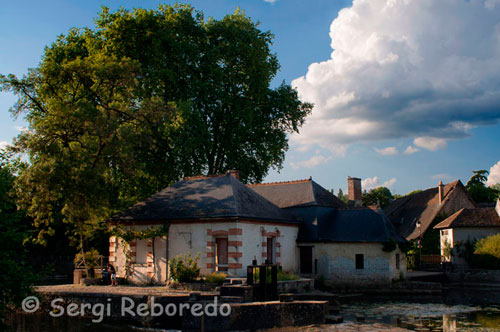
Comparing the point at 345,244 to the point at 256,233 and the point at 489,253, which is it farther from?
the point at 489,253

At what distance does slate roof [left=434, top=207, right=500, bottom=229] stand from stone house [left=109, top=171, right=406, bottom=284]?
885 centimetres

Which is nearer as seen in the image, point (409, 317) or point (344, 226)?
point (409, 317)

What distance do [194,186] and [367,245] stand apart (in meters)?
10.0

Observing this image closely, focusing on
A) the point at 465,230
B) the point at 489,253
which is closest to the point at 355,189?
the point at 465,230

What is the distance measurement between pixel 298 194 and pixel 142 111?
1072 cm

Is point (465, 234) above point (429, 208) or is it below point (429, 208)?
below

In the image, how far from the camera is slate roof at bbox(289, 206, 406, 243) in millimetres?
27891

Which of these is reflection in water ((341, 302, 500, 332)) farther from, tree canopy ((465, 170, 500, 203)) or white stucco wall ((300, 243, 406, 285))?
tree canopy ((465, 170, 500, 203))

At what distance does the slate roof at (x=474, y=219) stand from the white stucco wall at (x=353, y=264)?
9.35 meters

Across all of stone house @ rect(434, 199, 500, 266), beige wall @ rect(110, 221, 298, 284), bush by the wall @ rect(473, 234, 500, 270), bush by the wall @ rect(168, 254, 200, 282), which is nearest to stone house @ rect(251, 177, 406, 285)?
beige wall @ rect(110, 221, 298, 284)

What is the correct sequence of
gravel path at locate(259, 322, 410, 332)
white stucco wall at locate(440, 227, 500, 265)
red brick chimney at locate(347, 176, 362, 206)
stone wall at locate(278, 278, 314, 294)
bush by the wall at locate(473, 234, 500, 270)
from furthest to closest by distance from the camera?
red brick chimney at locate(347, 176, 362, 206) → white stucco wall at locate(440, 227, 500, 265) → bush by the wall at locate(473, 234, 500, 270) → stone wall at locate(278, 278, 314, 294) → gravel path at locate(259, 322, 410, 332)

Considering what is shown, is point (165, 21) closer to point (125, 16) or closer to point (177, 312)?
point (125, 16)

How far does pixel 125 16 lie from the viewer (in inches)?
1307

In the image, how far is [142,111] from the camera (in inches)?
1035
